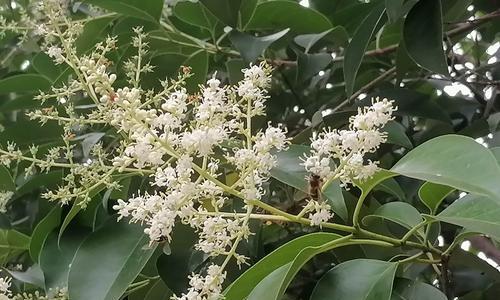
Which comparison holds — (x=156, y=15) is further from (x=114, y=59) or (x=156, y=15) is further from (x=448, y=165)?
(x=448, y=165)

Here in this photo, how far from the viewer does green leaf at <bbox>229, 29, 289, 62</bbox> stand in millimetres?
1250

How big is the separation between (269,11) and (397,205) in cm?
54

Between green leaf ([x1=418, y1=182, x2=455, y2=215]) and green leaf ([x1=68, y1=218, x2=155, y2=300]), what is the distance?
0.34 metres

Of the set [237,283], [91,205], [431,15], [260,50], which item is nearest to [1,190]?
[91,205]

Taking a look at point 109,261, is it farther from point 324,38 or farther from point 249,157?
point 324,38

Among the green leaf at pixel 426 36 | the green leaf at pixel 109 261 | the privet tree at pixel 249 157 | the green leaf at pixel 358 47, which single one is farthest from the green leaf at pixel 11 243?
the green leaf at pixel 426 36

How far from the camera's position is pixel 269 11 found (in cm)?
138

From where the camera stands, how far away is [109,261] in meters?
1.05

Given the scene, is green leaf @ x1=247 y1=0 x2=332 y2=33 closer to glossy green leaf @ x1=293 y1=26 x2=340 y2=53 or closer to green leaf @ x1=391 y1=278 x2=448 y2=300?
glossy green leaf @ x1=293 y1=26 x2=340 y2=53

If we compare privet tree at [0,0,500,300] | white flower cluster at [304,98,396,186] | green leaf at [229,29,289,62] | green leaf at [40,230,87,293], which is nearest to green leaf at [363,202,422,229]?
privet tree at [0,0,500,300]

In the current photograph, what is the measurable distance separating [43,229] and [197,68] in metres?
0.38

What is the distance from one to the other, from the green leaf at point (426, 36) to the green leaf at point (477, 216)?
0.92ft

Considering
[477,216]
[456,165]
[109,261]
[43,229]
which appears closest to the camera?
[456,165]

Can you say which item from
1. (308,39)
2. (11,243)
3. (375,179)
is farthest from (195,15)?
(375,179)
